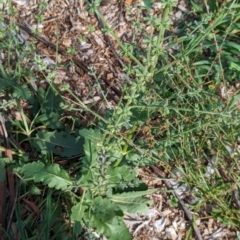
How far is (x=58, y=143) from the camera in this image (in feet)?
7.82

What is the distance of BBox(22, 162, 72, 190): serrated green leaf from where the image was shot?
2.15 m

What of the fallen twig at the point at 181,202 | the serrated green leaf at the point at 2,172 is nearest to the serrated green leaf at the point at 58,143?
the serrated green leaf at the point at 2,172

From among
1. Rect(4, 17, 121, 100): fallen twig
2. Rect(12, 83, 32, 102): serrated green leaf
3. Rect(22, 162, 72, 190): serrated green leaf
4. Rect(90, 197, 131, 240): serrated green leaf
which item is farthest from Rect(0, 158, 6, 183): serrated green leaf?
Rect(4, 17, 121, 100): fallen twig

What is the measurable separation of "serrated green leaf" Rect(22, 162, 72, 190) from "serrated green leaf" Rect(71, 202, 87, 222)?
0.30 ft

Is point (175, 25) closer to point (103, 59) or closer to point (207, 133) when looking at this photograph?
point (103, 59)

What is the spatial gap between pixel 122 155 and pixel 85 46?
828 millimetres

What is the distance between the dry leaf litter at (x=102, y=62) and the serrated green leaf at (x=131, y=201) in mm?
135

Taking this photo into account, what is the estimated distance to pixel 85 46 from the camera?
9.21ft

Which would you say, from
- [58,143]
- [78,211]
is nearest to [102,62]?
[58,143]

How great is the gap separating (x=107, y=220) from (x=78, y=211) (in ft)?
0.42

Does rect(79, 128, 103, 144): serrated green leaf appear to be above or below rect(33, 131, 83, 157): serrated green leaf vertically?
above

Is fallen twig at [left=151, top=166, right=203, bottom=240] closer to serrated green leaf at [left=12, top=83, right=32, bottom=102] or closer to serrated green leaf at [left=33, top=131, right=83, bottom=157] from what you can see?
serrated green leaf at [left=33, top=131, right=83, bottom=157]

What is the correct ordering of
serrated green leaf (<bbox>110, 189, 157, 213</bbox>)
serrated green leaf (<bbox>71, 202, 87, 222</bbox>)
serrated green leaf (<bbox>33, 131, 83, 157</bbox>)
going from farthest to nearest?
serrated green leaf (<bbox>33, 131, 83, 157</bbox>) → serrated green leaf (<bbox>110, 189, 157, 213</bbox>) → serrated green leaf (<bbox>71, 202, 87, 222</bbox>)

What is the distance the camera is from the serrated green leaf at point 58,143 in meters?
2.38
